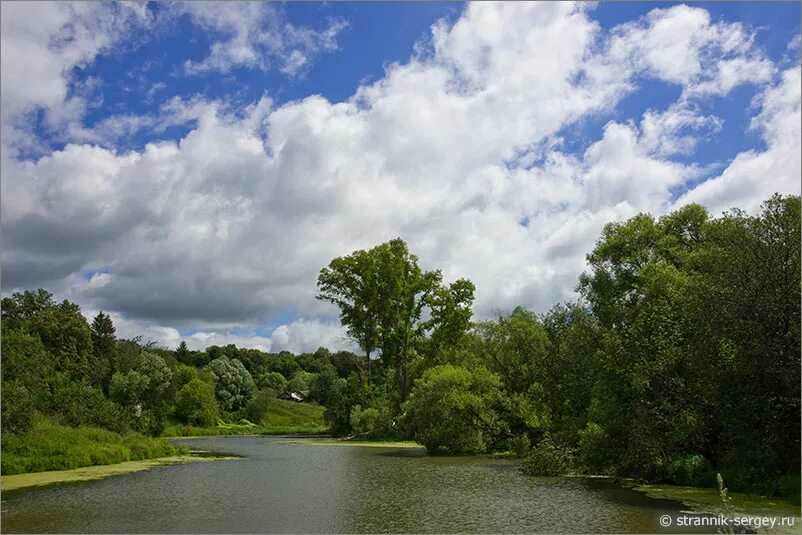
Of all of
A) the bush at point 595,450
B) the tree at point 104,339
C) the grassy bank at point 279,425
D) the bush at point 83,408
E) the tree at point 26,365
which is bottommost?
the grassy bank at point 279,425

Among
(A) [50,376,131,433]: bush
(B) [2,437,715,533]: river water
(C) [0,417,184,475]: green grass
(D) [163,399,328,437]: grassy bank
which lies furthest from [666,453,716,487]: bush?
(D) [163,399,328,437]: grassy bank

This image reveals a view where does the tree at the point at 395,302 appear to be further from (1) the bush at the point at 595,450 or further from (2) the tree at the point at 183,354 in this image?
(2) the tree at the point at 183,354

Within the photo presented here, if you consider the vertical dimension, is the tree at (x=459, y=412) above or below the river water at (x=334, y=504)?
above

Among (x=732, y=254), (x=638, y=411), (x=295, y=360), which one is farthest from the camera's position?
(x=295, y=360)

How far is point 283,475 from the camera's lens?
989 inches

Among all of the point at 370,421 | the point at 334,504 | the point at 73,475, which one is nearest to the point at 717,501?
the point at 334,504

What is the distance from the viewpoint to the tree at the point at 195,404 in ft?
236

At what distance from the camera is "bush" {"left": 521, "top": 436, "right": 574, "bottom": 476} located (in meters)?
25.4

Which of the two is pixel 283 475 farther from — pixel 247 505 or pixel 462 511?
pixel 462 511

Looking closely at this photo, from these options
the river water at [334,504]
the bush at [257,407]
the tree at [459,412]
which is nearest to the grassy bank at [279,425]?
the bush at [257,407]

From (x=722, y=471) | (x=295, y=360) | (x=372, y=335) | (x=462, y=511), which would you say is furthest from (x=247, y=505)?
(x=295, y=360)

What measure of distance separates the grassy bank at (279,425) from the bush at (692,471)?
169ft

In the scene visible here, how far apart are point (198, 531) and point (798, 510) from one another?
46.8 ft

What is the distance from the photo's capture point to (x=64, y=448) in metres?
26.3
